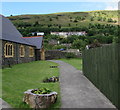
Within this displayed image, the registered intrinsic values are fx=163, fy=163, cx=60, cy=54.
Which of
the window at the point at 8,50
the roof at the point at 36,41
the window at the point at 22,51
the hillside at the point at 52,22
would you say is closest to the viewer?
the window at the point at 8,50

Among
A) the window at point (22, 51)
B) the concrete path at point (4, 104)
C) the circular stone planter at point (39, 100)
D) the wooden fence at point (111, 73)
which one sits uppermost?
the window at point (22, 51)

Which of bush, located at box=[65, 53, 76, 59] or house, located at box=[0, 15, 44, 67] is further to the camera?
bush, located at box=[65, 53, 76, 59]

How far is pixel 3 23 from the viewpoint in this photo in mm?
25688

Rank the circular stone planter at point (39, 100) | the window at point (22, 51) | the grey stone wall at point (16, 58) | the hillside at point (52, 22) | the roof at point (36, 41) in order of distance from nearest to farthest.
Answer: the circular stone planter at point (39, 100) → the grey stone wall at point (16, 58) → the window at point (22, 51) → the roof at point (36, 41) → the hillside at point (52, 22)

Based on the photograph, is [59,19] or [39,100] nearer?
[39,100]

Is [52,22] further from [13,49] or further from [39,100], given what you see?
[39,100]

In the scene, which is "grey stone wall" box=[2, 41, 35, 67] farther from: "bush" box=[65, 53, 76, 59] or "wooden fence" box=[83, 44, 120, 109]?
"bush" box=[65, 53, 76, 59]

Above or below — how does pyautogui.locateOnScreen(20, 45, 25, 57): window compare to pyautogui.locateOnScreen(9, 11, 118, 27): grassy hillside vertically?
below

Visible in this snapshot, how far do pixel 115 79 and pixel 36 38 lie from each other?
1250 inches

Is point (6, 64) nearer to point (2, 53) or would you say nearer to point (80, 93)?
point (2, 53)

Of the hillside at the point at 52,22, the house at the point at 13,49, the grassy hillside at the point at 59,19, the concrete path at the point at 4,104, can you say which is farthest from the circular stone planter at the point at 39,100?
the grassy hillside at the point at 59,19

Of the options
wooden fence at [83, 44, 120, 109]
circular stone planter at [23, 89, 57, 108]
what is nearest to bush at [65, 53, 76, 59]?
wooden fence at [83, 44, 120, 109]

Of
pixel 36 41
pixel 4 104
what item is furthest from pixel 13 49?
pixel 4 104

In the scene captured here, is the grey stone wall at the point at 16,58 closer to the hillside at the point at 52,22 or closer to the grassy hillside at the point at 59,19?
the hillside at the point at 52,22
